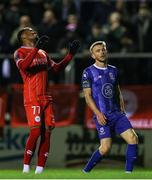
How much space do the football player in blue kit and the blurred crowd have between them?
5448mm

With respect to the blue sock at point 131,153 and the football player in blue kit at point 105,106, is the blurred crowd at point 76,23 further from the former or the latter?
the blue sock at point 131,153

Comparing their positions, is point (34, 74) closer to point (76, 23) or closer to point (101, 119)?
point (101, 119)

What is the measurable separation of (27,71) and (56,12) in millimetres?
7710

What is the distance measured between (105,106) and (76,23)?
6.65 metres

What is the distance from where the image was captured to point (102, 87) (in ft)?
42.8

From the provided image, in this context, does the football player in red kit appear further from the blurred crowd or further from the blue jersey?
the blurred crowd

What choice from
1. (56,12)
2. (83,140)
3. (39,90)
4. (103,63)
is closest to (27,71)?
(39,90)

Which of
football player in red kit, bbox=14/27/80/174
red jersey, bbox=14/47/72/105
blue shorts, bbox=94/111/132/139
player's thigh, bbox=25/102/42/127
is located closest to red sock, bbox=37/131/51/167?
football player in red kit, bbox=14/27/80/174

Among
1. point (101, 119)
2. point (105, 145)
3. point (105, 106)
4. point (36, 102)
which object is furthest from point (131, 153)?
point (36, 102)

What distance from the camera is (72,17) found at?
19219 millimetres

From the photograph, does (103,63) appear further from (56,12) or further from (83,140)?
(56,12)

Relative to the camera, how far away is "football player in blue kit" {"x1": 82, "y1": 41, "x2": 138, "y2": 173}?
507 inches

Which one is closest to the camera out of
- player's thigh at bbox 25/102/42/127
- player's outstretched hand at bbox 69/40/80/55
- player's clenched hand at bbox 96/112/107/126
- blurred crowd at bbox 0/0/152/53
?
player's clenched hand at bbox 96/112/107/126

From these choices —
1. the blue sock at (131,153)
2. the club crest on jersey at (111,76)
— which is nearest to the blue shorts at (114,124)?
the blue sock at (131,153)
